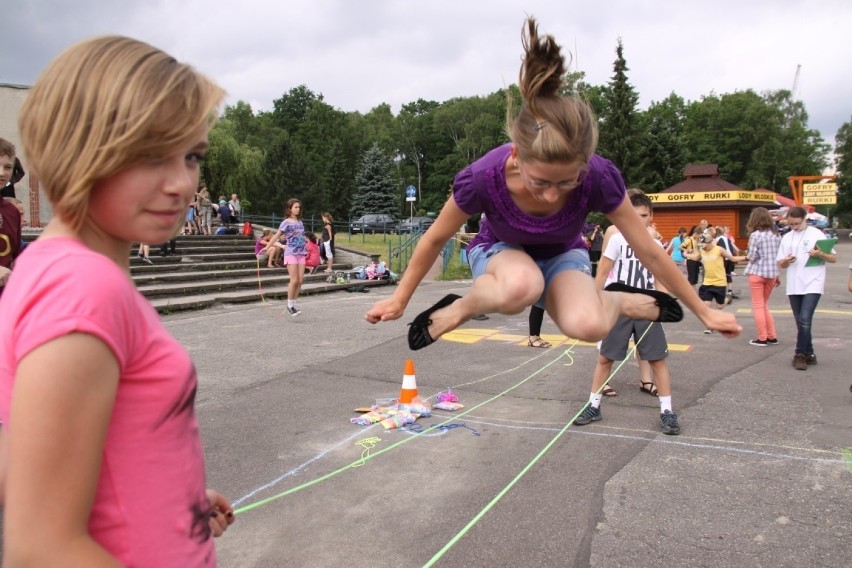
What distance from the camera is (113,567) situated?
95cm

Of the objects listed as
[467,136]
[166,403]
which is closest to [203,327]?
[166,403]

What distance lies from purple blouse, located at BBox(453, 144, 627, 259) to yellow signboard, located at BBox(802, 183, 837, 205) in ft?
177

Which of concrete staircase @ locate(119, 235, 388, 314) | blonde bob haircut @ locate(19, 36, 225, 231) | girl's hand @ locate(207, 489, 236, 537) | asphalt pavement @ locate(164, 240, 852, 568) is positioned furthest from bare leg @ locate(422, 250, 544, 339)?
concrete staircase @ locate(119, 235, 388, 314)

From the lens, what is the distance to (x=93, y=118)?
38.0 inches

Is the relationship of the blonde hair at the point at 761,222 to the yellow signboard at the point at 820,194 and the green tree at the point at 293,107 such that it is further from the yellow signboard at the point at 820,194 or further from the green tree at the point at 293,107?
the green tree at the point at 293,107

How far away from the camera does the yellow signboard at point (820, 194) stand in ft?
162

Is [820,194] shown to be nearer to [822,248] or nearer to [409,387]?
[822,248]

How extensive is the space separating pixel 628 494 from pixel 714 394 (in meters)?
3.13

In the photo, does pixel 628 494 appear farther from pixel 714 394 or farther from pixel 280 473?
pixel 714 394

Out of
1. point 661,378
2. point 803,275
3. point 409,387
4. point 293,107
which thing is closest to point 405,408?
point 409,387

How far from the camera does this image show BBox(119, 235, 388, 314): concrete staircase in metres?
14.2

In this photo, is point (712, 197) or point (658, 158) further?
point (658, 158)

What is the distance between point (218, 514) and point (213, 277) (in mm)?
16350

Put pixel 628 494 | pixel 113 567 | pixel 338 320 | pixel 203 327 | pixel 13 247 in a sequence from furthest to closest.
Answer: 1. pixel 338 320
2. pixel 203 327
3. pixel 13 247
4. pixel 628 494
5. pixel 113 567
